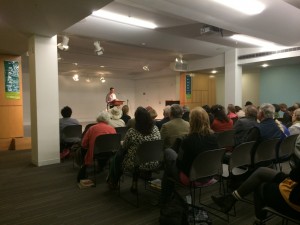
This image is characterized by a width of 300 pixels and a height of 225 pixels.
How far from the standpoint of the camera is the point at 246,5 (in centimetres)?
395

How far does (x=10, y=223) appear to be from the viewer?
2.59m

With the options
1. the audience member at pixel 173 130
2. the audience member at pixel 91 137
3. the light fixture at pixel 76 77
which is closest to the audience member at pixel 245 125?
the audience member at pixel 173 130

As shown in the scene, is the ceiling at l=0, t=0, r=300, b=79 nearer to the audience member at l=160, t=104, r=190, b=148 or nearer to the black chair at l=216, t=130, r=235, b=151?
the audience member at l=160, t=104, r=190, b=148

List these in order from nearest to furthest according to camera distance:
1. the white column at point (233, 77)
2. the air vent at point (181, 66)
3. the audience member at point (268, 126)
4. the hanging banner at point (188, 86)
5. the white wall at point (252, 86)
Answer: the audience member at point (268, 126), the white column at point (233, 77), the air vent at point (181, 66), the white wall at point (252, 86), the hanging banner at point (188, 86)

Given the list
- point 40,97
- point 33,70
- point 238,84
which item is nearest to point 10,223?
point 40,97

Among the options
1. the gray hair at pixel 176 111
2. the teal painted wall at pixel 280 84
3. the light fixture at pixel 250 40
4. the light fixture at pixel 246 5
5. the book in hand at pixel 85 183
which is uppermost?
the light fixture at pixel 250 40

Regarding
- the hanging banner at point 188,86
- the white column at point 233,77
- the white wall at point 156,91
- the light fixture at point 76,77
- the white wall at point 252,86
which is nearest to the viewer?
the white column at point 233,77

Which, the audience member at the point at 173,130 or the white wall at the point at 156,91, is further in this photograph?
the white wall at the point at 156,91

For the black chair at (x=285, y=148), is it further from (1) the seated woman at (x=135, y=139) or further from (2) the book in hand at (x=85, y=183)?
(2) the book in hand at (x=85, y=183)

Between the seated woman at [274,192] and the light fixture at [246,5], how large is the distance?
2.56 meters

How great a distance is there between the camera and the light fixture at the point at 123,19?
15.2 feet

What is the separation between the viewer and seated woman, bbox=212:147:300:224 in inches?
67.0

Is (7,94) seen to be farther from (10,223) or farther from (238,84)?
(238,84)

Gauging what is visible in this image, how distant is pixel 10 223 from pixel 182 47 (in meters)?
6.13
